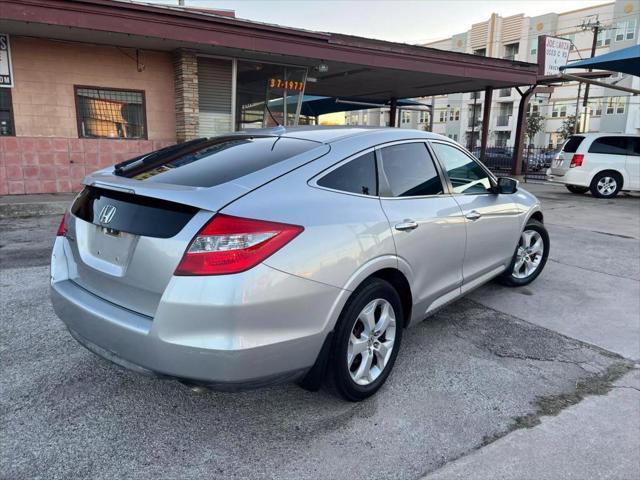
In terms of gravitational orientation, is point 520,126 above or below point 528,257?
above

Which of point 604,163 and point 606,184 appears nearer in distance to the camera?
point 604,163

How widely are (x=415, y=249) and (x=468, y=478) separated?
1.36m

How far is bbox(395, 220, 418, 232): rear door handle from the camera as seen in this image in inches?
117

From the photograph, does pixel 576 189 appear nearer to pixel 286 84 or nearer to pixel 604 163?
pixel 604 163

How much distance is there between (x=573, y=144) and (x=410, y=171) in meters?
12.6

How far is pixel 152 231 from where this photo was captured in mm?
2314

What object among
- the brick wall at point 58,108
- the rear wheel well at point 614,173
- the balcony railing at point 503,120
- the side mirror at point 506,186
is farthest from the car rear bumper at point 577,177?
the balcony railing at point 503,120

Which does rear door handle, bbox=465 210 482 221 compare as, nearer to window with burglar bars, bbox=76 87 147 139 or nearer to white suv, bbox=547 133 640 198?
window with burglar bars, bbox=76 87 147 139

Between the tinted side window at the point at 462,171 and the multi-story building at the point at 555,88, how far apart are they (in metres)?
41.5

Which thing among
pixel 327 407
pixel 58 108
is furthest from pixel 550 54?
pixel 327 407

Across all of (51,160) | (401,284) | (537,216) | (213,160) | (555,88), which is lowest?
(401,284)

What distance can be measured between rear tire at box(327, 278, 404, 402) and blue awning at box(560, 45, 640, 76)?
13698 mm

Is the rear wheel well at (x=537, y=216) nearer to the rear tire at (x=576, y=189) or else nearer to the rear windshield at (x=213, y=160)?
the rear windshield at (x=213, y=160)

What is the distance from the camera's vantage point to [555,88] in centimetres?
5675
